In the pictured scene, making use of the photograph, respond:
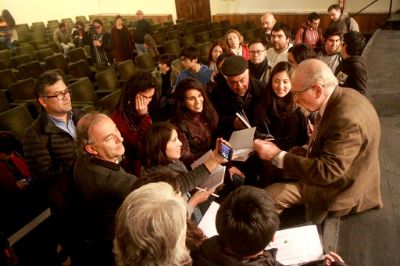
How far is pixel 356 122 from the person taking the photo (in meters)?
1.36

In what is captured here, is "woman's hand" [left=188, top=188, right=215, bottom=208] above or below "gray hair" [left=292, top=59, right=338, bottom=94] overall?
below

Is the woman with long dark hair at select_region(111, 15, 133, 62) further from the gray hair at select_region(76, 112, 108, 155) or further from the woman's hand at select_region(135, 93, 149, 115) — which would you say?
the gray hair at select_region(76, 112, 108, 155)

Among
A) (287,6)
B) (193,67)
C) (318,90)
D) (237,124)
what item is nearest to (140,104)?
(237,124)

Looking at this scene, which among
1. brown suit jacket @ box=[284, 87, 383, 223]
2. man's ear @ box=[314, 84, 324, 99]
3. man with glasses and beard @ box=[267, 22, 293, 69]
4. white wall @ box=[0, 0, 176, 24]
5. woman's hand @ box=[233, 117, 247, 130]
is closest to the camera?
brown suit jacket @ box=[284, 87, 383, 223]

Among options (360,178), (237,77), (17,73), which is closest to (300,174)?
(360,178)

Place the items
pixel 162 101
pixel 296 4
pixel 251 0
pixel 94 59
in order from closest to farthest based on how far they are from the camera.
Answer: pixel 162 101, pixel 94 59, pixel 296 4, pixel 251 0

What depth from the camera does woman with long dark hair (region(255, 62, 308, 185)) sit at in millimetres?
2383

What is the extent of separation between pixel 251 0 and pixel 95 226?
9.50m

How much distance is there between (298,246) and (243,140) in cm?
86

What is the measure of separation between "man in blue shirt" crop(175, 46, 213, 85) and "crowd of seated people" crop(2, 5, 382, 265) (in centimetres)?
1

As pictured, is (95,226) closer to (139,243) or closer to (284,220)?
(139,243)

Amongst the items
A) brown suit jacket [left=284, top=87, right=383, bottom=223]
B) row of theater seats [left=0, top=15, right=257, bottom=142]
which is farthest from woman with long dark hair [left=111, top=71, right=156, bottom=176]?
brown suit jacket [left=284, top=87, right=383, bottom=223]

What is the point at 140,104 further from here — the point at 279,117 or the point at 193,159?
the point at 279,117

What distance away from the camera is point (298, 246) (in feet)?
4.79
